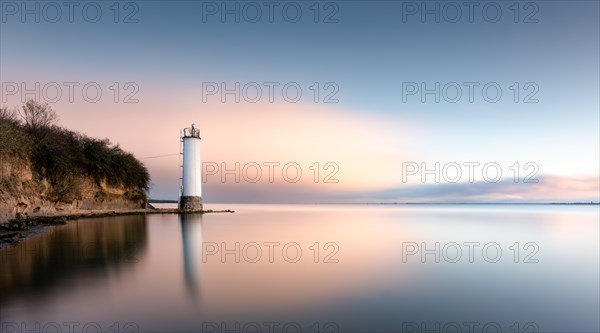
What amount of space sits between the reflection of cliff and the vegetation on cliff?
1008 centimetres

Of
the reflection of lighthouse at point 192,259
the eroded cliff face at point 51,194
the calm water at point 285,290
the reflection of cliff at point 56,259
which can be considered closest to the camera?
the calm water at point 285,290

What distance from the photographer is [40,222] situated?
23.2m

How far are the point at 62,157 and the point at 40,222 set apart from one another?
1043 cm

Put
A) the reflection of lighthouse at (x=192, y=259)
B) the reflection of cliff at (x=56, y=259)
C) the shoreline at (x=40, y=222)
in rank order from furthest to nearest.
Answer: the shoreline at (x=40, y=222) → the reflection of lighthouse at (x=192, y=259) → the reflection of cliff at (x=56, y=259)

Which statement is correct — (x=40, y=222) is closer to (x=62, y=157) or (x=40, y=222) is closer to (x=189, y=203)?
(x=62, y=157)

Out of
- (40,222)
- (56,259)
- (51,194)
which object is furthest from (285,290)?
(51,194)

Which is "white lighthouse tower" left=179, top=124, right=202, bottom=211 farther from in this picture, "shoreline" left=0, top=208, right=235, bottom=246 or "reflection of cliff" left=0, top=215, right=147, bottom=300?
"reflection of cliff" left=0, top=215, right=147, bottom=300

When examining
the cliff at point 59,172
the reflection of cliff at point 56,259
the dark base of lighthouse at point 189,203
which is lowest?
the dark base of lighthouse at point 189,203

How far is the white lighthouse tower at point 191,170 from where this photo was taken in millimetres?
38275

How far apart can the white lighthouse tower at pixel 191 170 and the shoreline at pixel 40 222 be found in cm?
137

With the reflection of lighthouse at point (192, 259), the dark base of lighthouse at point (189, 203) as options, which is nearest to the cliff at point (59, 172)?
the dark base of lighthouse at point (189, 203)

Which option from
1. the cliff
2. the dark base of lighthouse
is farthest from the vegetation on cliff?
the dark base of lighthouse

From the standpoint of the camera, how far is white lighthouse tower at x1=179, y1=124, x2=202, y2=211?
38275 mm

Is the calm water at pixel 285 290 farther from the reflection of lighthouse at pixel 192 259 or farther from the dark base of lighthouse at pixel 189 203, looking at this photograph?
the dark base of lighthouse at pixel 189 203
